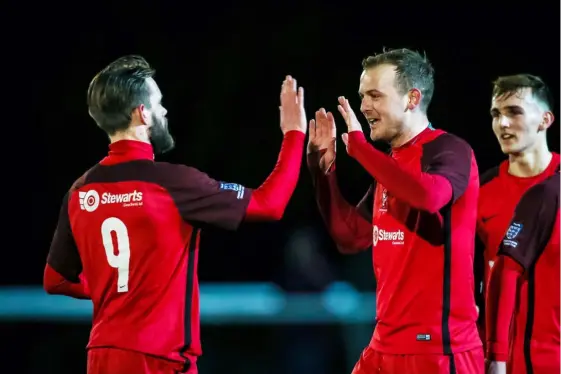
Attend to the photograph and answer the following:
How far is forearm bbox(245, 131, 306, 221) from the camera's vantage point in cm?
311

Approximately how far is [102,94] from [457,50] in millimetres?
5880

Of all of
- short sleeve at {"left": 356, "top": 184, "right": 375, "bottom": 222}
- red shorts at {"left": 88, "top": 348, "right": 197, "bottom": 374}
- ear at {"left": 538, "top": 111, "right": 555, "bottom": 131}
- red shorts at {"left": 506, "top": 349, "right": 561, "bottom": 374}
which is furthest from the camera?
ear at {"left": 538, "top": 111, "right": 555, "bottom": 131}

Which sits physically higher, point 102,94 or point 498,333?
point 102,94

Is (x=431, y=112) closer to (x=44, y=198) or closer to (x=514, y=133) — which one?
(x=44, y=198)

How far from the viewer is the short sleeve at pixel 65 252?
10.5 feet

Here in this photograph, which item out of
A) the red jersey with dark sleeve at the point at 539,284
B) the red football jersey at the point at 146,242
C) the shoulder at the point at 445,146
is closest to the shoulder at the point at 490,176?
the red jersey with dark sleeve at the point at 539,284

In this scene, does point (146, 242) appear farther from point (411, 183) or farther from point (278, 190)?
point (411, 183)

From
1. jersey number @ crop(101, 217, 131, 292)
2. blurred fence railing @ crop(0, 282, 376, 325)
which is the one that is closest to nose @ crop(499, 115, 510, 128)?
jersey number @ crop(101, 217, 131, 292)

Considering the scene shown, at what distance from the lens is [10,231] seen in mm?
8289

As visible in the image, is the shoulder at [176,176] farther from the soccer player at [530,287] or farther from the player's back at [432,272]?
the soccer player at [530,287]

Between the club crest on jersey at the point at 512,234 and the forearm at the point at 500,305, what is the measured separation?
0.18ft

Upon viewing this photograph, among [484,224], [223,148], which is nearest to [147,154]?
[484,224]

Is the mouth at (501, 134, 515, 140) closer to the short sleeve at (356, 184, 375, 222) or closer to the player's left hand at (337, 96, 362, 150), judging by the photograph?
the short sleeve at (356, 184, 375, 222)

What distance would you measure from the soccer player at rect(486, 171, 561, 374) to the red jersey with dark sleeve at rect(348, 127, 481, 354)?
0.19 m
